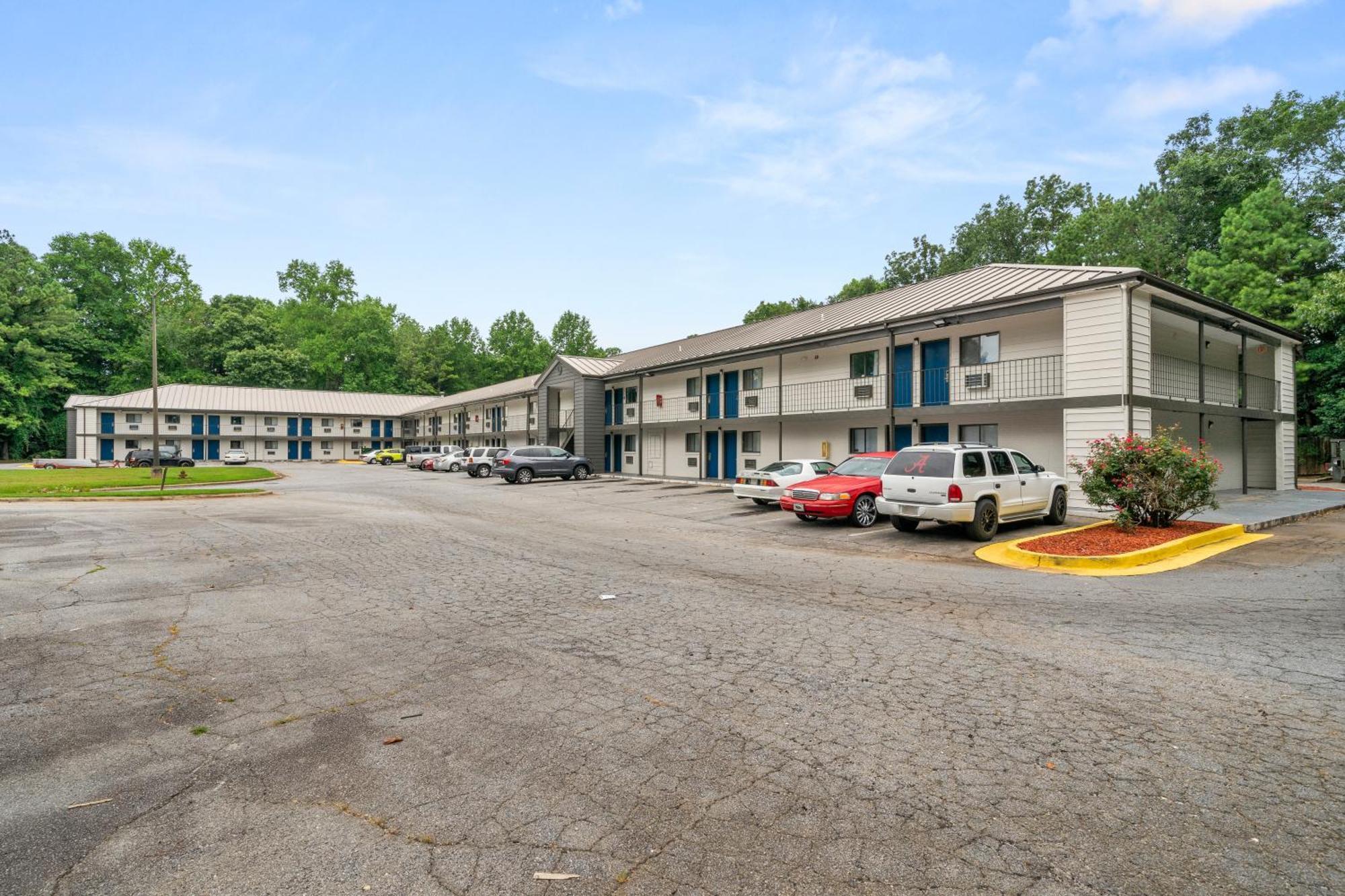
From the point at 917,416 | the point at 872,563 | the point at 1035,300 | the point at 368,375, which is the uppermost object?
the point at 368,375

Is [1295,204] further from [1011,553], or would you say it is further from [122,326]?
[122,326]

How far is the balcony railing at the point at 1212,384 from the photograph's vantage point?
1905 centimetres

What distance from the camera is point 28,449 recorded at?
58.4 m

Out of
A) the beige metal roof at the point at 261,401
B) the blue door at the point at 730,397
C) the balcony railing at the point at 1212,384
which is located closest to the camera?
the balcony railing at the point at 1212,384

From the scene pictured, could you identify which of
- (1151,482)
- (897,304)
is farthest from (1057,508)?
(897,304)

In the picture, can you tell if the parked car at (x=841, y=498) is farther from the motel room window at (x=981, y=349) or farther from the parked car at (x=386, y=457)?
the parked car at (x=386, y=457)

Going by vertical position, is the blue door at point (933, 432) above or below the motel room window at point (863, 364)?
below

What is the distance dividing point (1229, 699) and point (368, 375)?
94.0m

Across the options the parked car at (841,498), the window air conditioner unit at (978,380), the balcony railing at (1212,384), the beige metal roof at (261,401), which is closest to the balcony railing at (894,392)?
the window air conditioner unit at (978,380)

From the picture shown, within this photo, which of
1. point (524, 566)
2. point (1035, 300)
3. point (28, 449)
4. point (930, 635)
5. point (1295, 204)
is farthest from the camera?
point (28, 449)

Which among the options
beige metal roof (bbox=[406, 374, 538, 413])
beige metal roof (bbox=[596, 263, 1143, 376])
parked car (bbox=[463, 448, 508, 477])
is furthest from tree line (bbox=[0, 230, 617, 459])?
beige metal roof (bbox=[596, 263, 1143, 376])

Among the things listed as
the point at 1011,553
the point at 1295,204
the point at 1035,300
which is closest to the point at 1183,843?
the point at 1011,553

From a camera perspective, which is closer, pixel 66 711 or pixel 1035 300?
pixel 66 711

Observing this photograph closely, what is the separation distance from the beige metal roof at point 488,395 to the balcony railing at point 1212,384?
33.2 m
